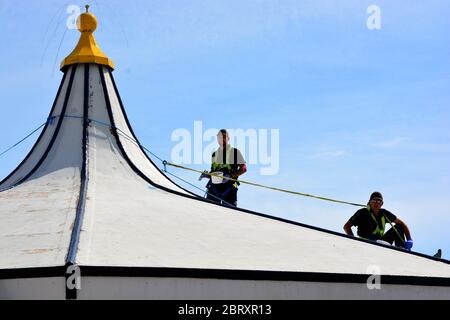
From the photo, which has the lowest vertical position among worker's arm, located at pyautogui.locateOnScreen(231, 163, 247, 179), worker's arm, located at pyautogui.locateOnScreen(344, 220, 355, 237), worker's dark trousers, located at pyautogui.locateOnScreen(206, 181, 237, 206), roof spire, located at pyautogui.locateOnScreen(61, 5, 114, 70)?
worker's arm, located at pyautogui.locateOnScreen(344, 220, 355, 237)

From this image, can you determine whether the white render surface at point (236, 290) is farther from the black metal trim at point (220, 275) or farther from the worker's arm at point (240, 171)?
the worker's arm at point (240, 171)

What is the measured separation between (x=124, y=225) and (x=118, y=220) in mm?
216

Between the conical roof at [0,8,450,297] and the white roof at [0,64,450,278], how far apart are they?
0.06ft

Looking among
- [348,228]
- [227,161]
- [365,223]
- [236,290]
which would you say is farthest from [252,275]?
[227,161]

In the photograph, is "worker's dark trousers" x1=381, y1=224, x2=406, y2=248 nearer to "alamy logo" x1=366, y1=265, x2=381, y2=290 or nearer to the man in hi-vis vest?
the man in hi-vis vest

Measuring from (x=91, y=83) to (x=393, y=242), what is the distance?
5676 millimetres

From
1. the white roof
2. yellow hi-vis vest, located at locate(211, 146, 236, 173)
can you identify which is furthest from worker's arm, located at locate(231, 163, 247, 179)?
the white roof

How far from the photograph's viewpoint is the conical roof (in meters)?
8.72

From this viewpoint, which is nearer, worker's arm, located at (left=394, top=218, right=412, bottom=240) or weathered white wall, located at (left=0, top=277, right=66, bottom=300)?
weathered white wall, located at (left=0, top=277, right=66, bottom=300)

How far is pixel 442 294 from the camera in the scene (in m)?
9.36

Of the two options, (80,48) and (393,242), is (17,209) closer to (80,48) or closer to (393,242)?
(80,48)

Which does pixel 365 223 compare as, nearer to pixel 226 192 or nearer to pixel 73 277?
pixel 226 192

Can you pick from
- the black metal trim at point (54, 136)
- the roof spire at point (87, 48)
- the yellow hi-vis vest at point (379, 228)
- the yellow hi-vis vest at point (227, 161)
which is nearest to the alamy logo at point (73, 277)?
the black metal trim at point (54, 136)
